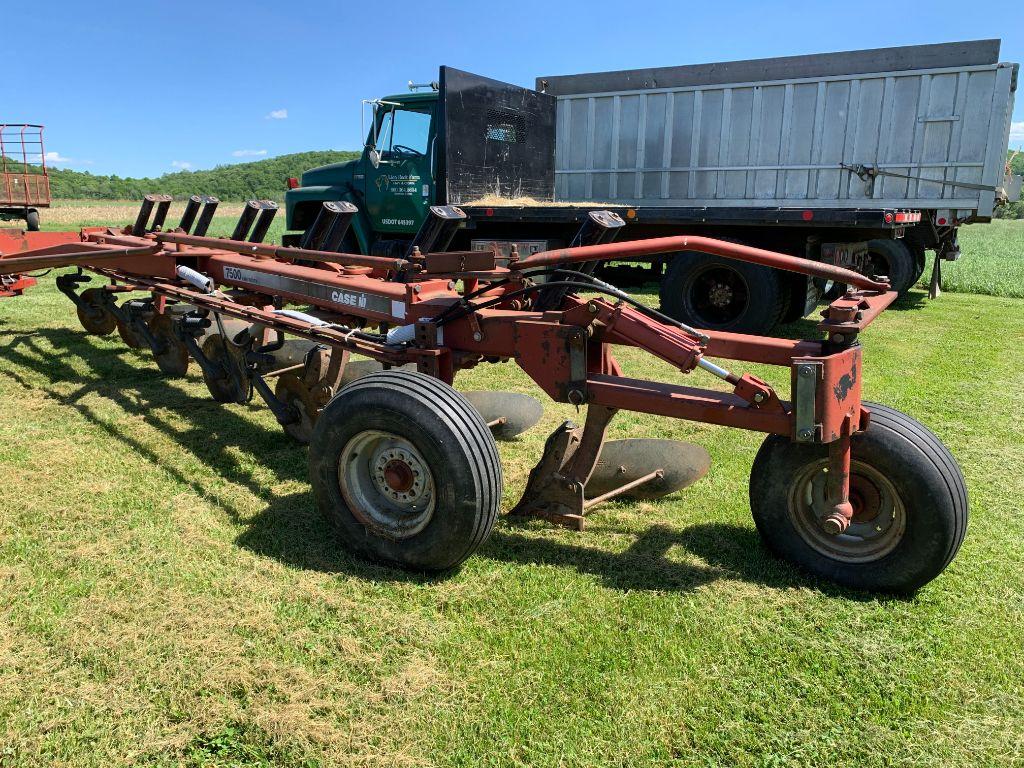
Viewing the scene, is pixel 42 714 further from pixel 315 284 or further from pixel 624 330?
pixel 315 284

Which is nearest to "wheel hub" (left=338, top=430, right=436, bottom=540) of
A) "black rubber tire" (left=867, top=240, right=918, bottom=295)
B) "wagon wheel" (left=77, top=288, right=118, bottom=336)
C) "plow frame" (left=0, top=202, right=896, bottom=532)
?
"plow frame" (left=0, top=202, right=896, bottom=532)

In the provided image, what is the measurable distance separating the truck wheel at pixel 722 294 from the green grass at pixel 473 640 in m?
3.93

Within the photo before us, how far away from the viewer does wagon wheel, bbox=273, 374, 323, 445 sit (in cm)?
450

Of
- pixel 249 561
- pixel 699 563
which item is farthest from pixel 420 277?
pixel 699 563

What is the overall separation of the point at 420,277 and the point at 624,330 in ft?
3.55

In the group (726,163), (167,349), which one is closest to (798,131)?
(726,163)

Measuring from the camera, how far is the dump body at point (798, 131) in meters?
9.41

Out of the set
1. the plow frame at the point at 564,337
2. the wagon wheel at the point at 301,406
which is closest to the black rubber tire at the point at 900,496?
the plow frame at the point at 564,337

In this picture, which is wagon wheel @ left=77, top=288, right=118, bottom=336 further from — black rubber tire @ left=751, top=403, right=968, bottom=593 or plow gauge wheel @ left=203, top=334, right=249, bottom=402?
black rubber tire @ left=751, top=403, right=968, bottom=593

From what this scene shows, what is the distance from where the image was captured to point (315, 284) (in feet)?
13.9

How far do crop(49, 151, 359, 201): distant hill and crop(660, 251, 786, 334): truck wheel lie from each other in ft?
170

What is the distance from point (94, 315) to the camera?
711 cm

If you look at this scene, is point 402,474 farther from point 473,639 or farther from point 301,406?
point 301,406

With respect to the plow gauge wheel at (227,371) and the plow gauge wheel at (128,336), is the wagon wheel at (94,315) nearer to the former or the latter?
the plow gauge wheel at (128,336)
